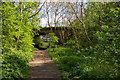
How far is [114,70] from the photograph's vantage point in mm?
3996

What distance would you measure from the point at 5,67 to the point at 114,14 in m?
2.55

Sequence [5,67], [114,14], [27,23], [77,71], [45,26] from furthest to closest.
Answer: [45,26]
[27,23]
[77,71]
[5,67]
[114,14]

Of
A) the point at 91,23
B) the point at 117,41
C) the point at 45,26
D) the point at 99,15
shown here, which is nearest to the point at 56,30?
the point at 45,26

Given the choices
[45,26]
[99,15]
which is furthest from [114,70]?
[45,26]

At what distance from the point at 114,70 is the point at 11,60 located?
237cm

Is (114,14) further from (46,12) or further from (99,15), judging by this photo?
(46,12)

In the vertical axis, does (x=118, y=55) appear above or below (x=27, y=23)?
below

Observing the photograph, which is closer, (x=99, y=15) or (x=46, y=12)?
(x=99, y=15)

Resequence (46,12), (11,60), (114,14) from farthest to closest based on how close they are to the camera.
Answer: (46,12), (11,60), (114,14)

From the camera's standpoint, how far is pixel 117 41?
11.8 feet

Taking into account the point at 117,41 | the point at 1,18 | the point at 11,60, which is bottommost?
the point at 11,60

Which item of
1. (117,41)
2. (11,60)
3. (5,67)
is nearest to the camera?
(117,41)

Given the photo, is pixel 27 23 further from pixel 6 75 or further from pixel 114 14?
pixel 114 14

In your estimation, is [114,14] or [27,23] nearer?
[114,14]
